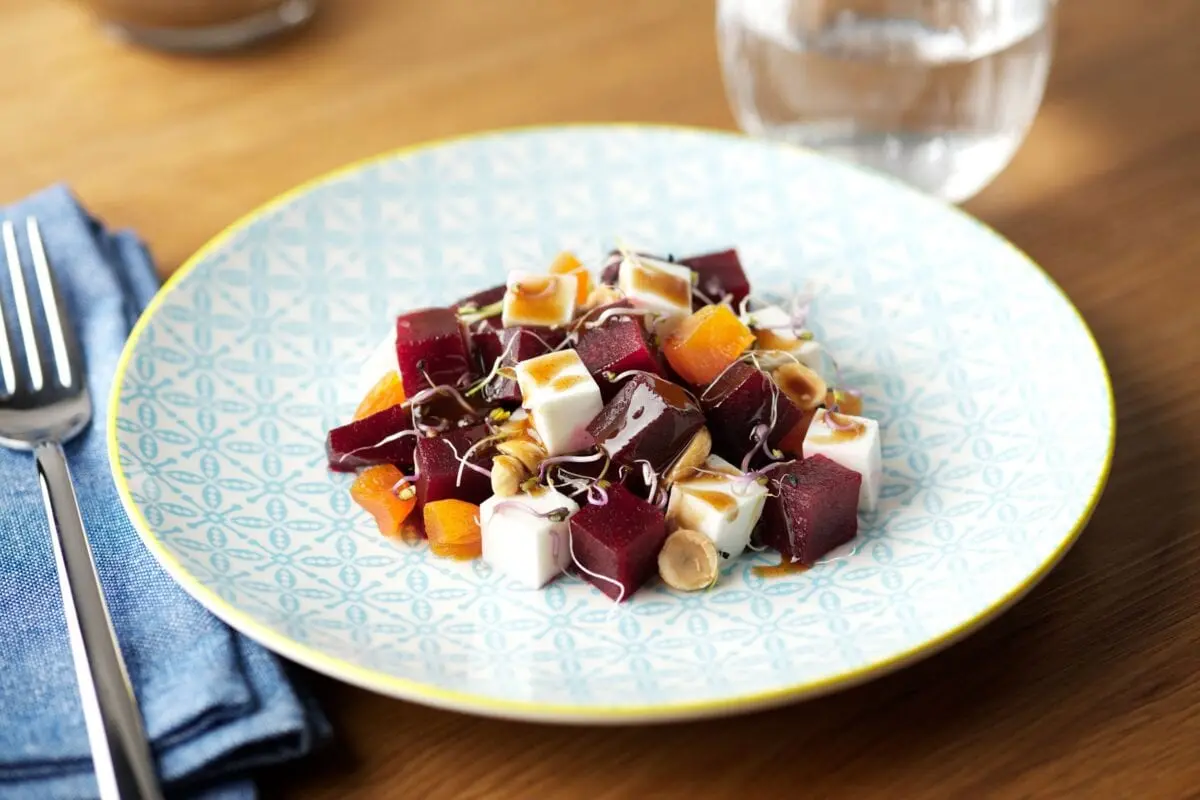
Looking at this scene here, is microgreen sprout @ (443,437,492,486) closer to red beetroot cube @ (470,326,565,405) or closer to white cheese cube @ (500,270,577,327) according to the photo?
red beetroot cube @ (470,326,565,405)

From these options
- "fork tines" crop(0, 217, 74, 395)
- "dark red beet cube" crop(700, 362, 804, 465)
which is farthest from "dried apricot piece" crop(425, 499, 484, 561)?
"fork tines" crop(0, 217, 74, 395)

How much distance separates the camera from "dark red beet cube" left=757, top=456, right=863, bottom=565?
5.12 ft

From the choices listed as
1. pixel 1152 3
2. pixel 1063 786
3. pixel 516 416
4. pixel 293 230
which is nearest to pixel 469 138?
pixel 293 230

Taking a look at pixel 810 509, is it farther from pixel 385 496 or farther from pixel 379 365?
pixel 379 365

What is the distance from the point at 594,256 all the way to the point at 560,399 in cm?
62

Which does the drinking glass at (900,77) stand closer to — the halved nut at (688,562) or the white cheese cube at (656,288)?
the white cheese cube at (656,288)

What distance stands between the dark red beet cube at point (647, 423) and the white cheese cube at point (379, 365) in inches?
12.9

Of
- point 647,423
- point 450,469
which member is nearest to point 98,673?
point 450,469

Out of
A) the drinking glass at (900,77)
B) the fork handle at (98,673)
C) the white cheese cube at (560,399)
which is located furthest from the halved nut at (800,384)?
the fork handle at (98,673)

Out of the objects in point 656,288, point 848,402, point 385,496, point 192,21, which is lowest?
point 848,402

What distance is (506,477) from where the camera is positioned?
159 cm

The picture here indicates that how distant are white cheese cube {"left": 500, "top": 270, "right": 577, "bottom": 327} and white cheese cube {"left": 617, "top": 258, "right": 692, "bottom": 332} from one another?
80 mm

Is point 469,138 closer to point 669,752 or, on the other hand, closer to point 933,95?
point 933,95

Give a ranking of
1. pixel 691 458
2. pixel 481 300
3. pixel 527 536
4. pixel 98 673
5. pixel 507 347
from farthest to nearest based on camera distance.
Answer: pixel 481 300 < pixel 507 347 < pixel 691 458 < pixel 527 536 < pixel 98 673
